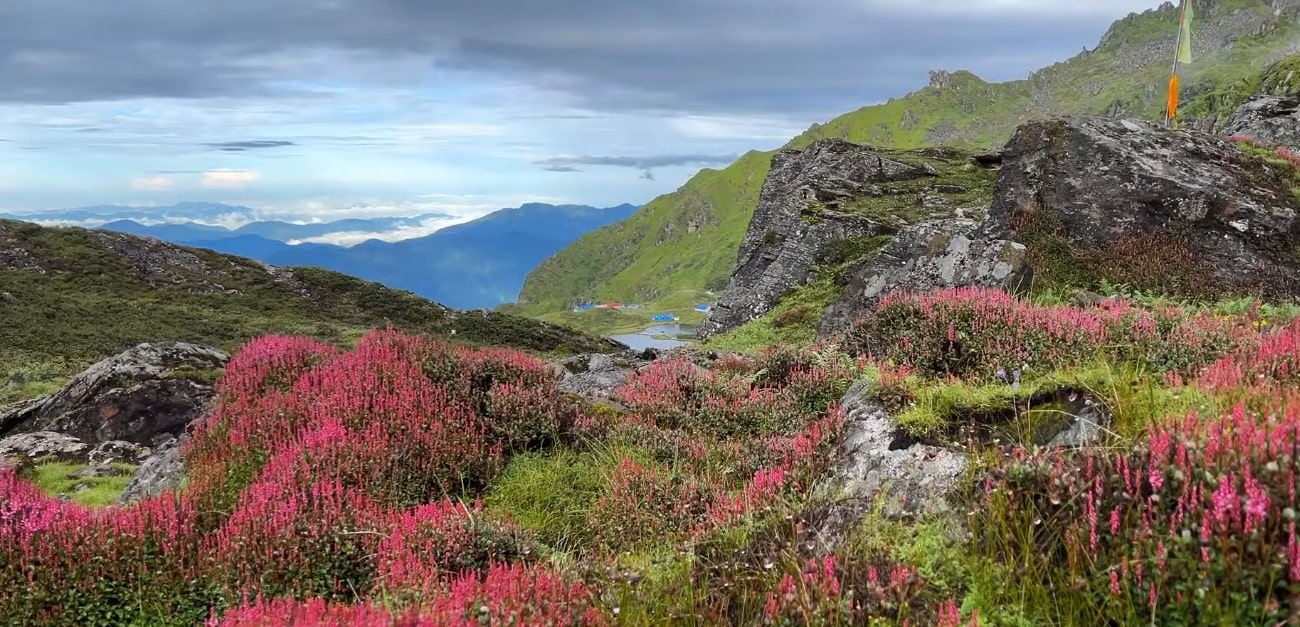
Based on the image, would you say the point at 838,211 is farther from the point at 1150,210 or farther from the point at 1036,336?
the point at 1036,336

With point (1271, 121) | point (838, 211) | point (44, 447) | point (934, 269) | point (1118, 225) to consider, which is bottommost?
point (44, 447)

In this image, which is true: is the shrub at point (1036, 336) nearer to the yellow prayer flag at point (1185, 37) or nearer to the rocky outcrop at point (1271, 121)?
the yellow prayer flag at point (1185, 37)

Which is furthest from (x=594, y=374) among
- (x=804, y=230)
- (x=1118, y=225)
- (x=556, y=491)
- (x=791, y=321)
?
(x=804, y=230)

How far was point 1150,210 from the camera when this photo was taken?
608 inches

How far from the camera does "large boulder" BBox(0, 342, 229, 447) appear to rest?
15.3 meters

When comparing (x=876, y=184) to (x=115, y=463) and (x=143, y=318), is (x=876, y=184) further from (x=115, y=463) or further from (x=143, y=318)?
(x=143, y=318)

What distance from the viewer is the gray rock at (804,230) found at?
34062mm

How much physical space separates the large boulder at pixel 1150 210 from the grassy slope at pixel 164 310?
3348cm

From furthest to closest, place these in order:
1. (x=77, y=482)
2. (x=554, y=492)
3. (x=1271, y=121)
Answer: (x=1271, y=121) → (x=77, y=482) → (x=554, y=492)

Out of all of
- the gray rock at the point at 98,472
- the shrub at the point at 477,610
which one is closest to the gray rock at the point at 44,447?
the gray rock at the point at 98,472

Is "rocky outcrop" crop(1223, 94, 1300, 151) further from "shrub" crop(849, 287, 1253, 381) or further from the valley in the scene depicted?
"shrub" crop(849, 287, 1253, 381)

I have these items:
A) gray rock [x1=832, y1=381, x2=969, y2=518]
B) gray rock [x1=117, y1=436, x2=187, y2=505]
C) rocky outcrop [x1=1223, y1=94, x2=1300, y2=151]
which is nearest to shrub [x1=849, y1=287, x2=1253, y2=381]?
gray rock [x1=832, y1=381, x2=969, y2=518]

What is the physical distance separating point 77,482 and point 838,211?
32.4 metres

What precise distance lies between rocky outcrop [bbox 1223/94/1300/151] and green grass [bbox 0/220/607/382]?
125 feet
